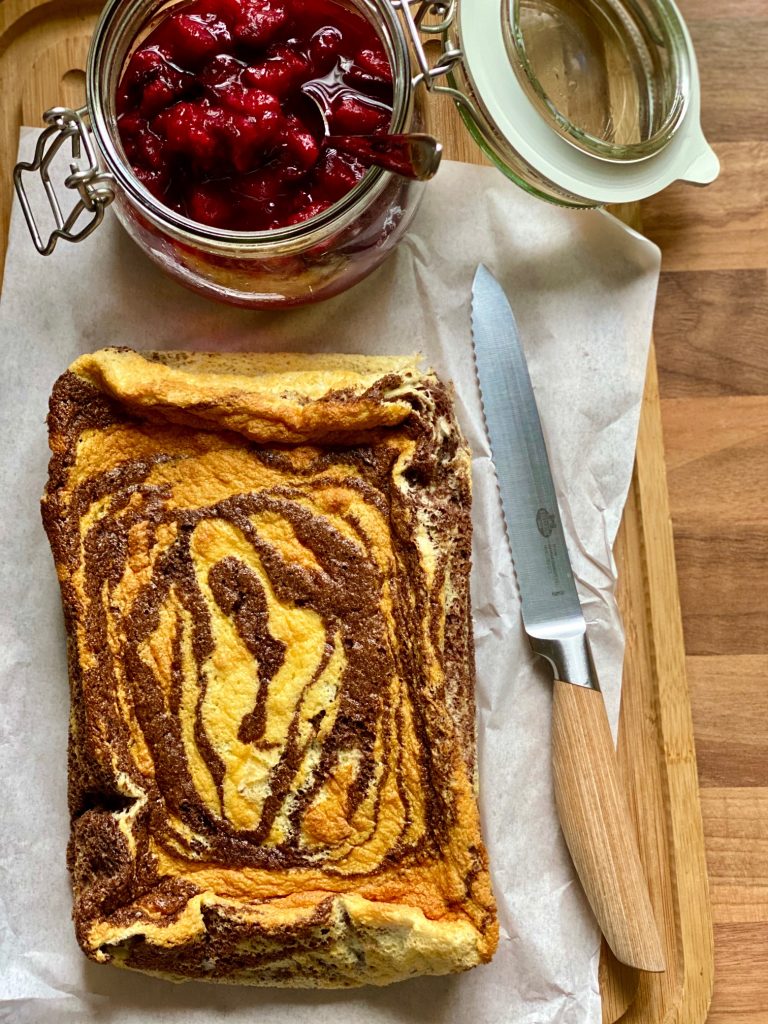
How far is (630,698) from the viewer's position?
255 centimetres

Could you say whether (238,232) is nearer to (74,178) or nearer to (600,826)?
(74,178)

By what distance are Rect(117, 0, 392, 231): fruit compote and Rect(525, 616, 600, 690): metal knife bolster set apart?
120 centimetres

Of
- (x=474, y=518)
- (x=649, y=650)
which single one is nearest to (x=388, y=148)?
(x=474, y=518)

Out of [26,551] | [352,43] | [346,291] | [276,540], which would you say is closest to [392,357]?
[346,291]

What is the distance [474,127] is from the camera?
229 centimetres

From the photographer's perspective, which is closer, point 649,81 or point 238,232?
point 238,232

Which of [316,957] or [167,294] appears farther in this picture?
[167,294]

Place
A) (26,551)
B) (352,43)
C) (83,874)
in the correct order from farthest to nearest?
1. (26,551)
2. (83,874)
3. (352,43)

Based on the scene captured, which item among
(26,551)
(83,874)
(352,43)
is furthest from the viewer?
(26,551)

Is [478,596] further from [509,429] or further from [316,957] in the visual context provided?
[316,957]

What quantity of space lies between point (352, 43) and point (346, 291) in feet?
2.11

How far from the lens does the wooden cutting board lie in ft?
8.14

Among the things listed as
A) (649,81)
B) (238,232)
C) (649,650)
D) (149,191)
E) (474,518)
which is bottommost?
(649,650)

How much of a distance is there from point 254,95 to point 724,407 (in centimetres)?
153
